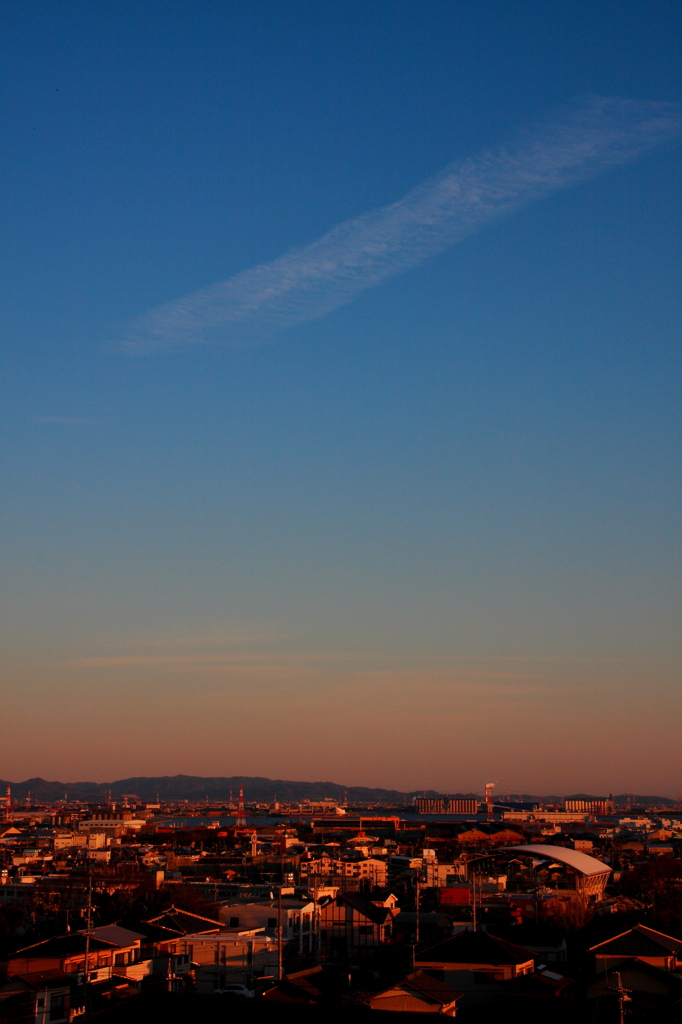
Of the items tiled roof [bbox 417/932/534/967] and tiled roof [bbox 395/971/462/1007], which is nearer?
tiled roof [bbox 395/971/462/1007]

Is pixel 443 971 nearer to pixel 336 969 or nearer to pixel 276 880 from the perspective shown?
pixel 336 969

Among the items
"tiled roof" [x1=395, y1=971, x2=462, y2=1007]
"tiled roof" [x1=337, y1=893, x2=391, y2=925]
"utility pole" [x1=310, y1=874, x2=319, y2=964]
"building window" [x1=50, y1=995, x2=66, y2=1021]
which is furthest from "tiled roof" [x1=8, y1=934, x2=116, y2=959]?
"tiled roof" [x1=337, y1=893, x2=391, y2=925]

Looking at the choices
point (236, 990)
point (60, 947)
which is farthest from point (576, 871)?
point (60, 947)

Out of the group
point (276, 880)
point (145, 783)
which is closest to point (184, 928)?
→ point (276, 880)

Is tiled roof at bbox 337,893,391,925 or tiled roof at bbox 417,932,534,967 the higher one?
tiled roof at bbox 417,932,534,967

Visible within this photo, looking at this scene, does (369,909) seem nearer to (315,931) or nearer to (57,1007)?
(315,931)

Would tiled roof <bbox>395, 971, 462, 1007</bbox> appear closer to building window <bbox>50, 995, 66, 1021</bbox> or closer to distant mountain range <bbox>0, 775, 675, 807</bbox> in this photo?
building window <bbox>50, 995, 66, 1021</bbox>
